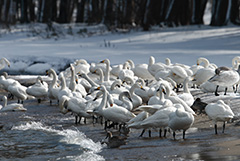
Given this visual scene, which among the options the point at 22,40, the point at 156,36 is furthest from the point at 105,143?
the point at 22,40

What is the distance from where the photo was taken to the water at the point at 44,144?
23.4 feet

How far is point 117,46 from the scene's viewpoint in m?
22.1

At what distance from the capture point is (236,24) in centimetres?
2633

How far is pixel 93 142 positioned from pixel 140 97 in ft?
11.8

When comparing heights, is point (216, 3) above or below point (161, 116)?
above

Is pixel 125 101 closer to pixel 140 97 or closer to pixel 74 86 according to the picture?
pixel 140 97

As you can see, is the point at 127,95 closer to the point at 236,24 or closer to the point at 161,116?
the point at 161,116

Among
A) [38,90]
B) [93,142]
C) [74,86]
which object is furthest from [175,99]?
[38,90]

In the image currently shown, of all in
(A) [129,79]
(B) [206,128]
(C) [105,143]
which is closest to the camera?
(C) [105,143]

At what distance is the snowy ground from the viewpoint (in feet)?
60.8

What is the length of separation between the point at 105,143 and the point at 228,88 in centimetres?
493

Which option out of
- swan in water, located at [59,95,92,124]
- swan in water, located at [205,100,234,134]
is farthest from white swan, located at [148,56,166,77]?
swan in water, located at [205,100,234,134]

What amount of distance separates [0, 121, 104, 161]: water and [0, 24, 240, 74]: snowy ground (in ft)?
28.9

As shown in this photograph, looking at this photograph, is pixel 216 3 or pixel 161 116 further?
pixel 216 3
